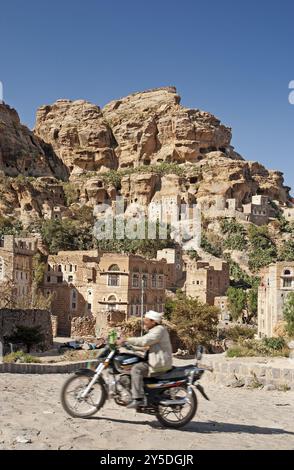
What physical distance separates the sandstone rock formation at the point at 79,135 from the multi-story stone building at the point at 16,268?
197 ft

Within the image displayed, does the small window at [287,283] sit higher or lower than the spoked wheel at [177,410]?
higher

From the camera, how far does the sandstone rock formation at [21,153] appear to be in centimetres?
9625

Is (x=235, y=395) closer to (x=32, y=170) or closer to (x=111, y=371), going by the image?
(x=111, y=371)

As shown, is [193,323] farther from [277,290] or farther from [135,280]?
[135,280]

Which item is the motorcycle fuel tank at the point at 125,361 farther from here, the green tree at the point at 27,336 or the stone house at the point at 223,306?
the stone house at the point at 223,306

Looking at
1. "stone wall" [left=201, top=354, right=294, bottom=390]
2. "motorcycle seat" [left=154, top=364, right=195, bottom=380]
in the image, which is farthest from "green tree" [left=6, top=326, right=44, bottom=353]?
"motorcycle seat" [left=154, top=364, right=195, bottom=380]

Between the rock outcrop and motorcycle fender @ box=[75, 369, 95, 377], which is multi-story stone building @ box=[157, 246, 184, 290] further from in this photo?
motorcycle fender @ box=[75, 369, 95, 377]

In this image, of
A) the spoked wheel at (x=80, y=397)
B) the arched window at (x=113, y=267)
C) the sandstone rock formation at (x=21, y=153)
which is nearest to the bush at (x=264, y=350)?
the spoked wheel at (x=80, y=397)

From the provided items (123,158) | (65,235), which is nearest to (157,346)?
(65,235)

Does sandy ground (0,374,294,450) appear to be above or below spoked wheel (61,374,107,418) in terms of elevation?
below

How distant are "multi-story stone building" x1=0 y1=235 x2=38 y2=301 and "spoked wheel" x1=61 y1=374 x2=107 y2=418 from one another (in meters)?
32.3

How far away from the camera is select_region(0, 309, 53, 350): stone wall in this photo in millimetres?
27359

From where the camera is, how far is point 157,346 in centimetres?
761

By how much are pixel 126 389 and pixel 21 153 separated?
309 ft
